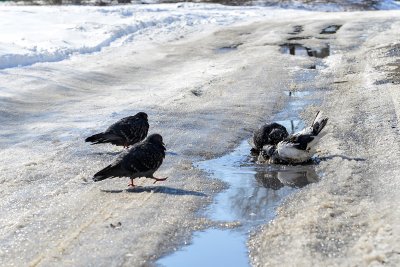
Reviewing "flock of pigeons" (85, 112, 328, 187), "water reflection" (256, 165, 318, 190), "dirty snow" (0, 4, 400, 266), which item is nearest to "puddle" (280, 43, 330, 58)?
"dirty snow" (0, 4, 400, 266)

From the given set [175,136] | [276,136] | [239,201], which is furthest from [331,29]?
[239,201]

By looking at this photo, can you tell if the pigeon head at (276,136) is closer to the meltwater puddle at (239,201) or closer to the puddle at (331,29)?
the meltwater puddle at (239,201)

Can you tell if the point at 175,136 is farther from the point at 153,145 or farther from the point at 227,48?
the point at 227,48

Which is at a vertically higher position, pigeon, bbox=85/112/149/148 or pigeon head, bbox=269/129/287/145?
pigeon, bbox=85/112/149/148

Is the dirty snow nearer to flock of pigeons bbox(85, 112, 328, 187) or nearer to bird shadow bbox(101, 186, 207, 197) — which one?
bird shadow bbox(101, 186, 207, 197)

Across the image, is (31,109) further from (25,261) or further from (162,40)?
(162,40)

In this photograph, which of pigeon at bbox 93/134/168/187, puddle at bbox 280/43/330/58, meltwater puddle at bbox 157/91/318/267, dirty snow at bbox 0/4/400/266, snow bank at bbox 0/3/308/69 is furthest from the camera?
snow bank at bbox 0/3/308/69

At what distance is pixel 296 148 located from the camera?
8672 millimetres

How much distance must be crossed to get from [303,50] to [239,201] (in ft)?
41.5

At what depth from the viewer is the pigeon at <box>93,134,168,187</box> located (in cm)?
758

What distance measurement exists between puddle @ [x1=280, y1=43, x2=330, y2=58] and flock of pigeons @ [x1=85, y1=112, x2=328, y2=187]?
9.27 m

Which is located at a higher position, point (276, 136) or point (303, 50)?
point (276, 136)

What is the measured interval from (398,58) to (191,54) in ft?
19.6

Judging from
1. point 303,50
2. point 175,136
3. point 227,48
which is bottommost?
point 227,48
